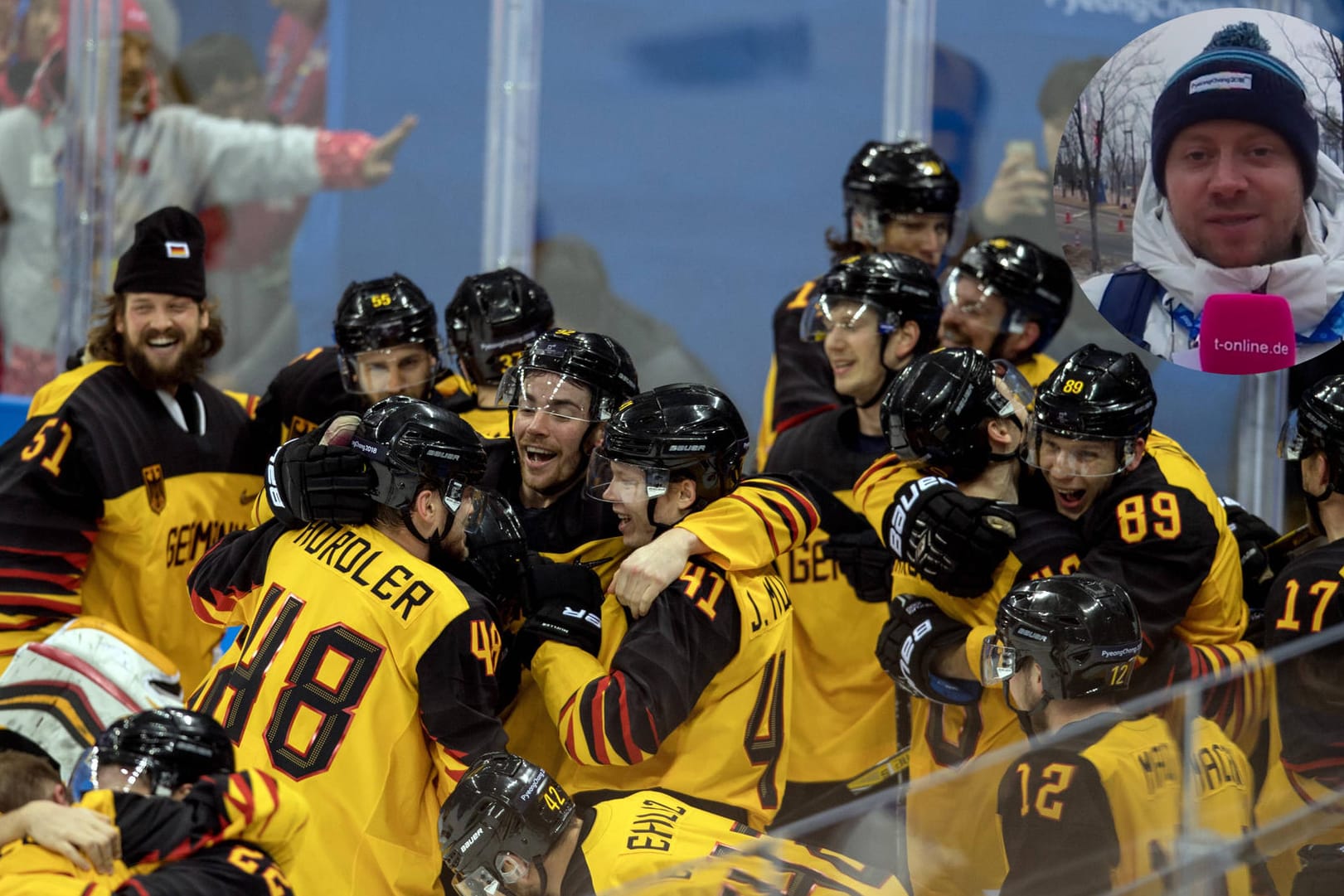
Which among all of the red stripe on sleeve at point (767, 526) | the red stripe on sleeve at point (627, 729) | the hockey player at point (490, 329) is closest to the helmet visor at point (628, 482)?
the red stripe on sleeve at point (767, 526)

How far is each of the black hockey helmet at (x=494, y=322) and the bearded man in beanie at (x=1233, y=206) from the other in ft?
5.18

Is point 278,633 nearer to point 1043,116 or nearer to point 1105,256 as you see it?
point 1105,256

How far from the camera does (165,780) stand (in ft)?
9.41

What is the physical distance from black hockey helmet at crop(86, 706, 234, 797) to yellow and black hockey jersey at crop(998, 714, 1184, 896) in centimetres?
137

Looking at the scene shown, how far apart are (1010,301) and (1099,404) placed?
46.4 inches

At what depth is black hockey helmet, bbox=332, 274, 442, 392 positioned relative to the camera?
4539mm

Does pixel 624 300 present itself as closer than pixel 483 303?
No

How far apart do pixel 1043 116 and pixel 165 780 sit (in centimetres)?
451

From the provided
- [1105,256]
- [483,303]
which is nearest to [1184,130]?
[1105,256]

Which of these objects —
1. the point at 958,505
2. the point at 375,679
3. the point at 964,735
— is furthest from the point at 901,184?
the point at 375,679

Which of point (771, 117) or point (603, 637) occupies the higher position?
point (771, 117)

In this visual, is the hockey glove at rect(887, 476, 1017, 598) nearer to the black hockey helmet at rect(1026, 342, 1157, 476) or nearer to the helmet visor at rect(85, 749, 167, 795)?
the black hockey helmet at rect(1026, 342, 1157, 476)

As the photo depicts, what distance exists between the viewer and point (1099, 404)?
363 centimetres

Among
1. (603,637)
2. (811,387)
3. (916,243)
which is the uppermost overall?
(916,243)
